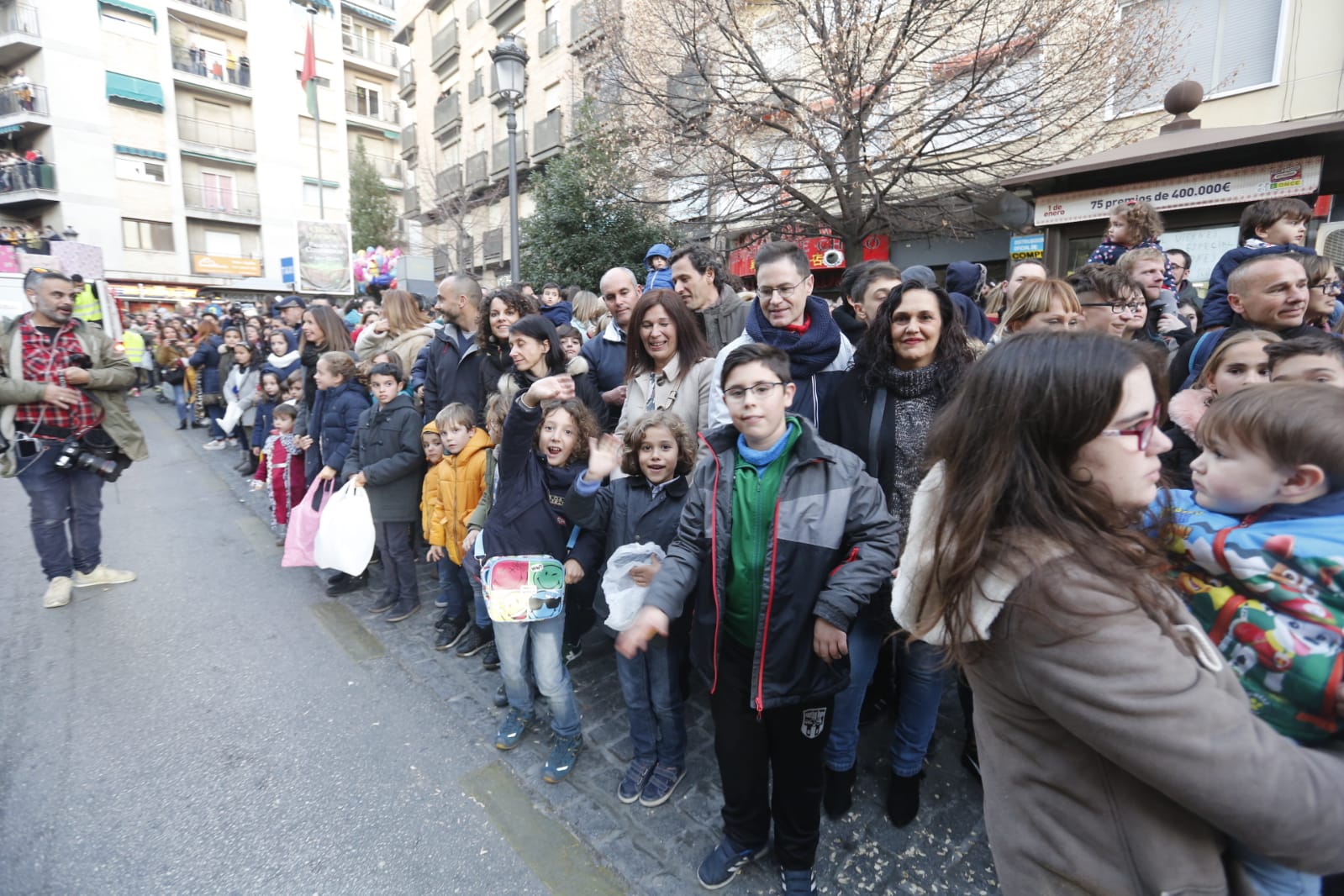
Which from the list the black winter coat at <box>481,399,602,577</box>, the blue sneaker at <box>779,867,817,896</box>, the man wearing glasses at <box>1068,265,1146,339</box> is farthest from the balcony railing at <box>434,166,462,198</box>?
the blue sneaker at <box>779,867,817,896</box>

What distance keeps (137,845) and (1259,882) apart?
352 centimetres

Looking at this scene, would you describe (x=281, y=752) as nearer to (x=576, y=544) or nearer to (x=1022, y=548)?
(x=576, y=544)

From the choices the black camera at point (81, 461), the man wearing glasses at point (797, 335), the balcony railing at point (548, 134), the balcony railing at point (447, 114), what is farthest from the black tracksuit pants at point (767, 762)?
the balcony railing at point (447, 114)

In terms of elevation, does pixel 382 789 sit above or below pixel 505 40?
below

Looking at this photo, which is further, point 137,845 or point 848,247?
point 848,247

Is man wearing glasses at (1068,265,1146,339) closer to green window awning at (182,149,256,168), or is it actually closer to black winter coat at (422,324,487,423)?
black winter coat at (422,324,487,423)

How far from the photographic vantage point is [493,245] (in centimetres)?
2362

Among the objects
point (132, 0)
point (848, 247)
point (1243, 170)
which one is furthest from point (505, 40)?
point (132, 0)

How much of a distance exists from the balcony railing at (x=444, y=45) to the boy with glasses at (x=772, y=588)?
31.4 metres

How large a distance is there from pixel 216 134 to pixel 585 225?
90.6ft

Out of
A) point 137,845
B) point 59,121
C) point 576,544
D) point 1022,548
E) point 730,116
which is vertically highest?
point 59,121

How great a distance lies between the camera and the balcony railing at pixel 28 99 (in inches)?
950

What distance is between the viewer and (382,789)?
2.74 metres

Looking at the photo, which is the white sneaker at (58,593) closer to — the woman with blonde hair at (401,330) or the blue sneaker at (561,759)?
the woman with blonde hair at (401,330)
